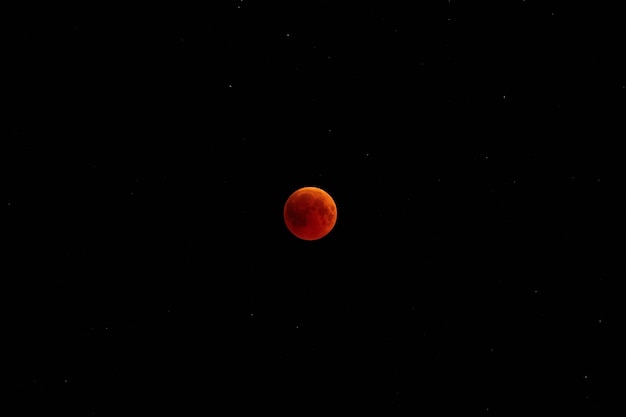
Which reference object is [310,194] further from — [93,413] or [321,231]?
[93,413]

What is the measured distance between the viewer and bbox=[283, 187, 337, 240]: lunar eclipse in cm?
250

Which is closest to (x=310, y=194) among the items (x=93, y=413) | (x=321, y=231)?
(x=321, y=231)

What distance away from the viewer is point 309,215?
8.26ft

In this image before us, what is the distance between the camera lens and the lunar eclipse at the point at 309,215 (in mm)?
2504

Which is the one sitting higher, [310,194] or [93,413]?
[310,194]

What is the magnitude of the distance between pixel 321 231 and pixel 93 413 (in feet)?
5.92

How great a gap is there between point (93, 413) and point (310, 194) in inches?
73.5

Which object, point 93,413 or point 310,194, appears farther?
point 93,413

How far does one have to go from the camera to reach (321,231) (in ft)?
8.34

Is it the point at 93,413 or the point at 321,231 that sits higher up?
the point at 321,231

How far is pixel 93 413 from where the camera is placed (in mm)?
2984

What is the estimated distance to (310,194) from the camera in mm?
2650

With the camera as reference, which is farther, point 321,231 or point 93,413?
point 93,413

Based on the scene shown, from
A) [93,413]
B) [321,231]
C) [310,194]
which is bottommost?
[93,413]
